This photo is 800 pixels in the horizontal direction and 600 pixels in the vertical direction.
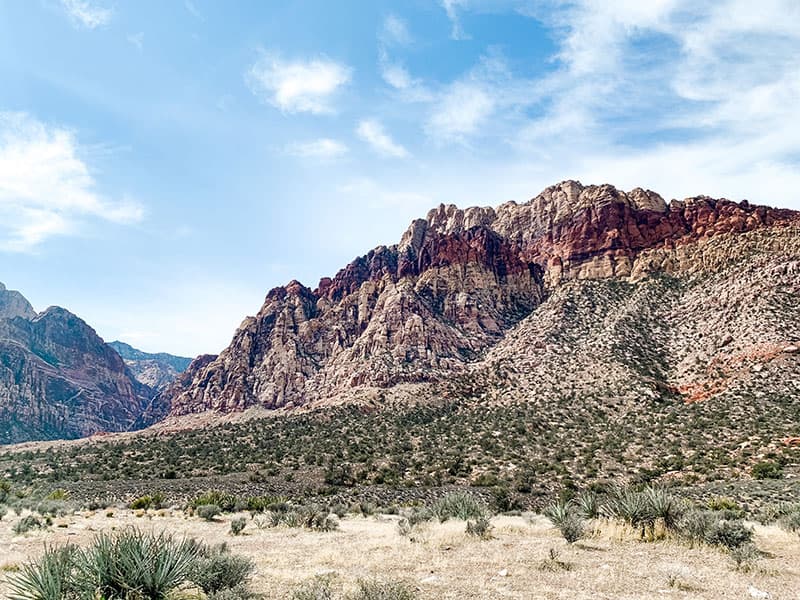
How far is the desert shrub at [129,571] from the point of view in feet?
22.2

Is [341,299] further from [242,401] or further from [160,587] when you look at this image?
[160,587]

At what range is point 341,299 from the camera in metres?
119

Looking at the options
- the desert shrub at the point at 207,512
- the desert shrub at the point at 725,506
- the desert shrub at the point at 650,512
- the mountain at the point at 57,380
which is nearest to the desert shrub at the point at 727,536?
the desert shrub at the point at 650,512

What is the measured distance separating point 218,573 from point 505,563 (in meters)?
5.71

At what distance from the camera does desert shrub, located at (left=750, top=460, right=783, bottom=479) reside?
87.8ft

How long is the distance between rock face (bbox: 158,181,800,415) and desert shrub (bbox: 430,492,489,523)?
47.2 metres

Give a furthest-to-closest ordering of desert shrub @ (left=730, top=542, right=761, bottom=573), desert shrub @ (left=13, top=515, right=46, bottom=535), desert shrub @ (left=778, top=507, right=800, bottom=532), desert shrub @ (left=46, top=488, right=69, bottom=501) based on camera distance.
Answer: desert shrub @ (left=46, top=488, right=69, bottom=501)
desert shrub @ (left=13, top=515, right=46, bottom=535)
desert shrub @ (left=778, top=507, right=800, bottom=532)
desert shrub @ (left=730, top=542, right=761, bottom=573)

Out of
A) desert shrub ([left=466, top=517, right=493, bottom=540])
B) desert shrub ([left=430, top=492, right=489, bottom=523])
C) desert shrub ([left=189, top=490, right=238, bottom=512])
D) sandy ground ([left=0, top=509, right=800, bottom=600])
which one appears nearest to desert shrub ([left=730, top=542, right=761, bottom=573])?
sandy ground ([left=0, top=509, right=800, bottom=600])

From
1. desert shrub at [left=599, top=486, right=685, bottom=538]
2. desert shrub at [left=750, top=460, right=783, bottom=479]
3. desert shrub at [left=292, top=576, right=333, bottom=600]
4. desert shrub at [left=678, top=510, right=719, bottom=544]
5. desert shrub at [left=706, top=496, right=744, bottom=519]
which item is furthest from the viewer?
desert shrub at [left=750, top=460, right=783, bottom=479]

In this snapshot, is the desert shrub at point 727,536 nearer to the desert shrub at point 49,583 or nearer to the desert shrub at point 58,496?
the desert shrub at point 49,583

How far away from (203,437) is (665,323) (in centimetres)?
6188

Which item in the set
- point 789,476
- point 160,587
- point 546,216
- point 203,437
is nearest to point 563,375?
point 789,476

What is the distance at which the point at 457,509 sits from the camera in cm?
1795

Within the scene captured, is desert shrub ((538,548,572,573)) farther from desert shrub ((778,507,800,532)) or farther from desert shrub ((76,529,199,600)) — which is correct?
desert shrub ((778,507,800,532))
